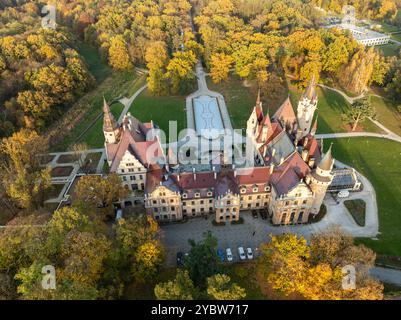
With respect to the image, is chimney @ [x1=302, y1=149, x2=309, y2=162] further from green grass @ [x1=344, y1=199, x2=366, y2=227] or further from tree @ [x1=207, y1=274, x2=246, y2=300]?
tree @ [x1=207, y1=274, x2=246, y2=300]

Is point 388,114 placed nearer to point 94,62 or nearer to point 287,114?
point 287,114

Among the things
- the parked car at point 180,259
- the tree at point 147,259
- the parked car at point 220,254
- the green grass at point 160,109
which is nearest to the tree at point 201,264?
the tree at point 147,259

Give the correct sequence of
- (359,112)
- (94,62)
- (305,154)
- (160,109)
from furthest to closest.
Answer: (94,62) → (160,109) → (359,112) → (305,154)

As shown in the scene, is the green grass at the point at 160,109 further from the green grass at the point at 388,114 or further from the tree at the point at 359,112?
the green grass at the point at 388,114

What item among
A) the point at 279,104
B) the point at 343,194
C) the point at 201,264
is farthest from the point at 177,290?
the point at 279,104

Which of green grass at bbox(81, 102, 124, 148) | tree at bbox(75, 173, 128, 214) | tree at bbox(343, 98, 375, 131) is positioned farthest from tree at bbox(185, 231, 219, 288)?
tree at bbox(343, 98, 375, 131)

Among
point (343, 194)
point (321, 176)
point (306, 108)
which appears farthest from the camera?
point (306, 108)
